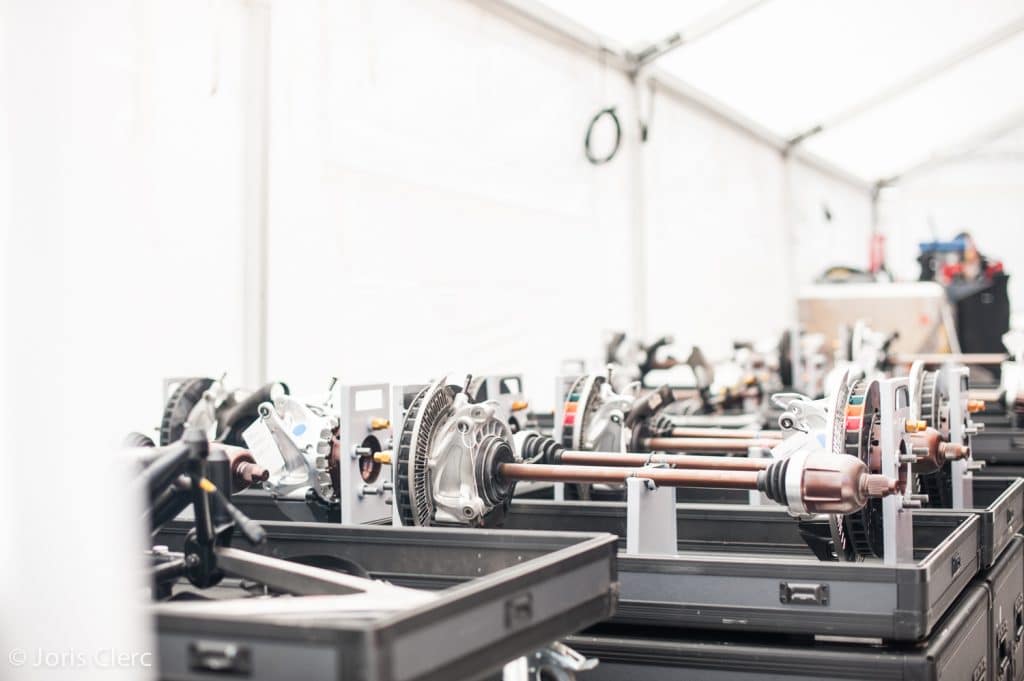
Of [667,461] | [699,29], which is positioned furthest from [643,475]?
[699,29]

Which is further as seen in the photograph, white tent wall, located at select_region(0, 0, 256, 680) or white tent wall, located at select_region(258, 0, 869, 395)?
white tent wall, located at select_region(258, 0, 869, 395)

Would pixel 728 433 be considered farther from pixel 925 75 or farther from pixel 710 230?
pixel 925 75

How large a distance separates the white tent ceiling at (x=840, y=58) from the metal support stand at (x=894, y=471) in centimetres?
341

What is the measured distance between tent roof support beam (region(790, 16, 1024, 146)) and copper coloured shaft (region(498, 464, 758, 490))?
20.2 ft

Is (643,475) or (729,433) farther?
(729,433)

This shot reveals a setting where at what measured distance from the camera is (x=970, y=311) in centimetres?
750

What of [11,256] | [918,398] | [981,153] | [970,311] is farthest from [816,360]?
[981,153]

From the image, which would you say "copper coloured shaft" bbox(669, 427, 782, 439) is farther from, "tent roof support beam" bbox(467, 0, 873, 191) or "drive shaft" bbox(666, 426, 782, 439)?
"tent roof support beam" bbox(467, 0, 873, 191)

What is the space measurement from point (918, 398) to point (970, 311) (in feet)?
17.0

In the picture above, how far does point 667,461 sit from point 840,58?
17.3ft

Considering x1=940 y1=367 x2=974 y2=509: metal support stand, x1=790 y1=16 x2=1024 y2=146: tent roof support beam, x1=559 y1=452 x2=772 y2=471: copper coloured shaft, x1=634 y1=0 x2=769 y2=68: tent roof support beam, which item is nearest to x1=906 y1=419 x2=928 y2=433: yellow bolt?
x1=559 y1=452 x2=772 y2=471: copper coloured shaft

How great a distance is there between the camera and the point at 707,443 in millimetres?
2988

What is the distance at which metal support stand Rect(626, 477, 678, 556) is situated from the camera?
2.11 metres

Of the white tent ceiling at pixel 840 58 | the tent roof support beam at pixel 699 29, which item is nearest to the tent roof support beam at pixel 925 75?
the white tent ceiling at pixel 840 58
